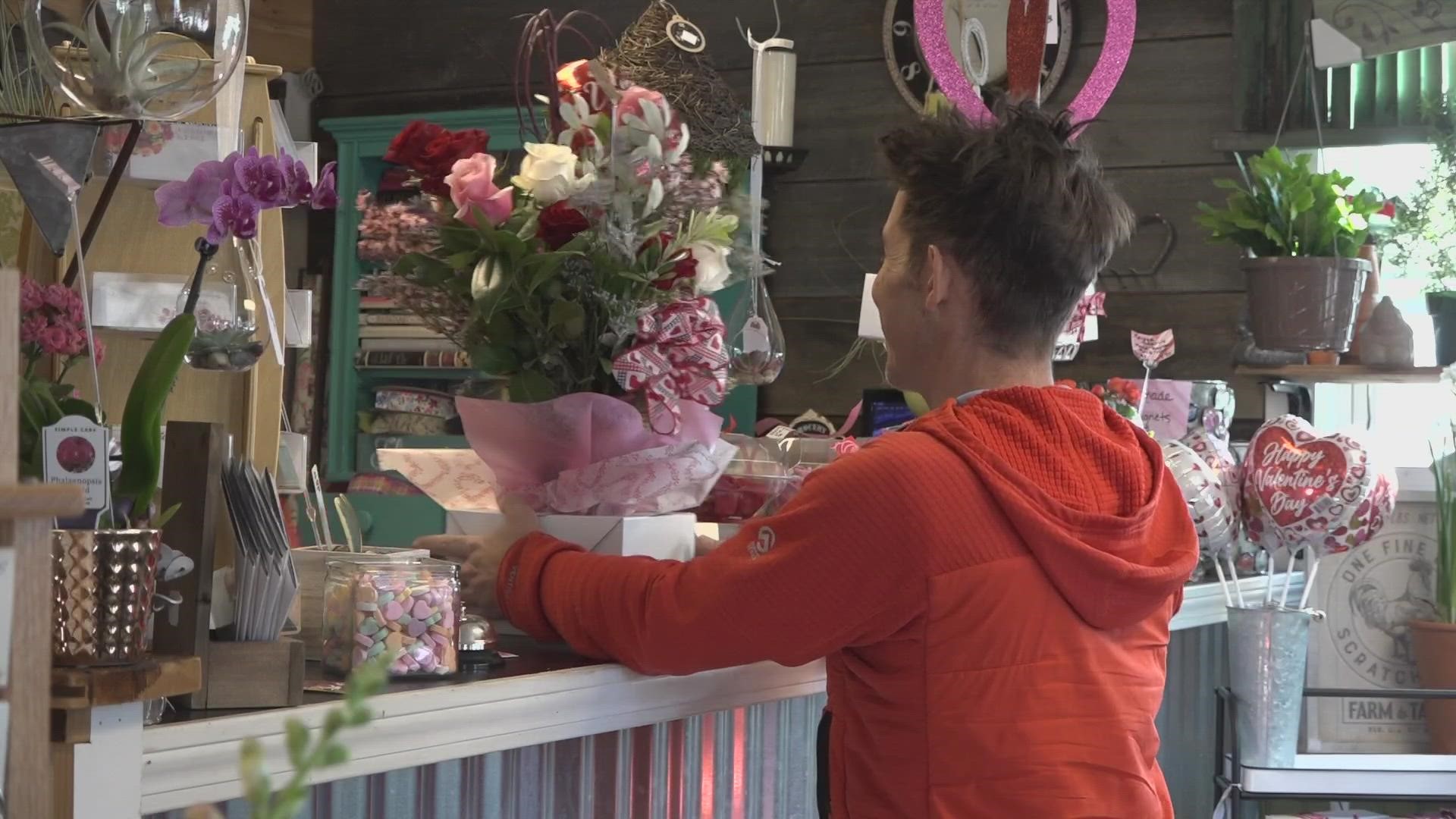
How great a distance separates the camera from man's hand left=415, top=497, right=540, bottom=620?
1.68 metres

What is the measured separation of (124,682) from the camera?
104cm

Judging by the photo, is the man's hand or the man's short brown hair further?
the man's hand

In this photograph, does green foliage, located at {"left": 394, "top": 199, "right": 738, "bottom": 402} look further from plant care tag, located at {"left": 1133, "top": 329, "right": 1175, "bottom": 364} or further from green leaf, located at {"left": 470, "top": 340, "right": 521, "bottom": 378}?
plant care tag, located at {"left": 1133, "top": 329, "right": 1175, "bottom": 364}

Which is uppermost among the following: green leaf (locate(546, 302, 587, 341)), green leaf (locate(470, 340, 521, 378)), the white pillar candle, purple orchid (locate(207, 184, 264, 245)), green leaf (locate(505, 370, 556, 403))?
the white pillar candle

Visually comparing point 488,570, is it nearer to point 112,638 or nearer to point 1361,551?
point 112,638

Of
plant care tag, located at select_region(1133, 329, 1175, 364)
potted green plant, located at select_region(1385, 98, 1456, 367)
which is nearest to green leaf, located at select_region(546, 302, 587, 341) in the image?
plant care tag, located at select_region(1133, 329, 1175, 364)

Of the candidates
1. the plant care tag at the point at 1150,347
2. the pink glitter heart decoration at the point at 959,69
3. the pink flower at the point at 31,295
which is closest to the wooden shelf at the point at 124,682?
the pink flower at the point at 31,295

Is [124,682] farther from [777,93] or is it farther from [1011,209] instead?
[777,93]

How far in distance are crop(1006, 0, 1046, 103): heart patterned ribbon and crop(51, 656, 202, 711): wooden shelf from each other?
5.66 ft

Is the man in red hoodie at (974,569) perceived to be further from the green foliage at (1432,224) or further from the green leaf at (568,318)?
the green foliage at (1432,224)

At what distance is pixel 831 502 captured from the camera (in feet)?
4.54

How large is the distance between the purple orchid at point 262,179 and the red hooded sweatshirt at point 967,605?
46 centimetres

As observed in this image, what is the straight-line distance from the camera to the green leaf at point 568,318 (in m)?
1.64

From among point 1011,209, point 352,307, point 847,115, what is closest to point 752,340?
point 1011,209
